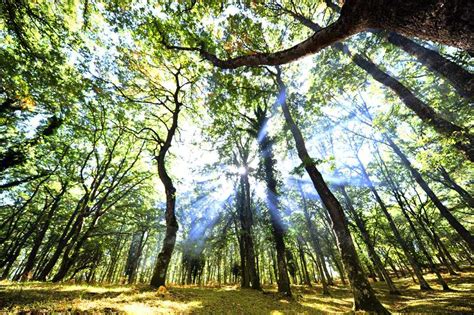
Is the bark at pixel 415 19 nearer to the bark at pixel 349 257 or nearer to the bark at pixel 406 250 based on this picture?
the bark at pixel 349 257

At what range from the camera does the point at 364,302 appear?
19.5ft

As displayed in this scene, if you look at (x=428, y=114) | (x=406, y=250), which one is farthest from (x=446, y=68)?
(x=406, y=250)

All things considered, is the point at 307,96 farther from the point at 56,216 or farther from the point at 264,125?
the point at 56,216

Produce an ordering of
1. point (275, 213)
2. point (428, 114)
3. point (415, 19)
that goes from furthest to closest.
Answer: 1. point (275, 213)
2. point (428, 114)
3. point (415, 19)

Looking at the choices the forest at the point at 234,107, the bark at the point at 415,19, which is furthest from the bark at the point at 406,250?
the bark at the point at 415,19

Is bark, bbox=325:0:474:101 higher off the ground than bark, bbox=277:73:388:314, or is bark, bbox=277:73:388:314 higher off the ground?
bark, bbox=325:0:474:101

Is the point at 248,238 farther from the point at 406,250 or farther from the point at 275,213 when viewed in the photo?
the point at 406,250

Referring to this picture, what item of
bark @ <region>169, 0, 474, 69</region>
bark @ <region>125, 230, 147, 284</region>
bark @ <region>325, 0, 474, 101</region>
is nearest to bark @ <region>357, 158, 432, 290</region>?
bark @ <region>325, 0, 474, 101</region>

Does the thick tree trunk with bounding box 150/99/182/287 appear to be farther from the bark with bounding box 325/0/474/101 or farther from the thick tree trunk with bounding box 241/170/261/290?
the bark with bounding box 325/0/474/101

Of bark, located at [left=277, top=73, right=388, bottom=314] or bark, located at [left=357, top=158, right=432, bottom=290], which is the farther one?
bark, located at [left=357, top=158, right=432, bottom=290]

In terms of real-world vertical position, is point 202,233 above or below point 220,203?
below

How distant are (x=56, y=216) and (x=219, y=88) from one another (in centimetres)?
2508

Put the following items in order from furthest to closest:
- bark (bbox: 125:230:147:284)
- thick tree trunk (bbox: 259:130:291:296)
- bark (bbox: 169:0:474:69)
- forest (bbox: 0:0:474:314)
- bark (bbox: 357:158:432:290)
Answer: bark (bbox: 125:230:147:284) → bark (bbox: 357:158:432:290) → thick tree trunk (bbox: 259:130:291:296) → forest (bbox: 0:0:474:314) → bark (bbox: 169:0:474:69)

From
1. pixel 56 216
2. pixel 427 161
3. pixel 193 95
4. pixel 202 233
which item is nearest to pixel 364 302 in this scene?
pixel 427 161
